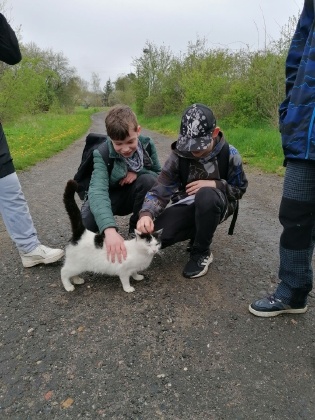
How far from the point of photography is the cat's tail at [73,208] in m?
2.37

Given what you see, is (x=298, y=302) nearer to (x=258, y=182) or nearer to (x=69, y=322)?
(x=69, y=322)

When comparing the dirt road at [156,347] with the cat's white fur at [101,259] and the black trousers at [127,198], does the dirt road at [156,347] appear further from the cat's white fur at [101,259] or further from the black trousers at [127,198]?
the black trousers at [127,198]

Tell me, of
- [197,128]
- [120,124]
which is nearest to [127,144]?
[120,124]

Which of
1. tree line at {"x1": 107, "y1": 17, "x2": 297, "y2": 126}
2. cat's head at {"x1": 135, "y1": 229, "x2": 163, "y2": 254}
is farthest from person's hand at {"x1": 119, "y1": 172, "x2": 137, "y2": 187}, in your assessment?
tree line at {"x1": 107, "y1": 17, "x2": 297, "y2": 126}

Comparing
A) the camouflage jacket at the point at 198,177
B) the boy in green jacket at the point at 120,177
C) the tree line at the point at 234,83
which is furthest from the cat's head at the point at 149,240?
the tree line at the point at 234,83

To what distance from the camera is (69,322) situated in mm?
2232

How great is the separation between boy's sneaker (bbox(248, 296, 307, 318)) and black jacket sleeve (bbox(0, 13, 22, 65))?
273cm

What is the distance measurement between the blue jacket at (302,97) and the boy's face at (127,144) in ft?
4.01

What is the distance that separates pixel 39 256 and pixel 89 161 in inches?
38.7

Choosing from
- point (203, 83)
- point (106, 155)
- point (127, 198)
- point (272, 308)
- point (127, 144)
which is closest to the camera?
point (272, 308)

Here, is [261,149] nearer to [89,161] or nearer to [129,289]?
[89,161]

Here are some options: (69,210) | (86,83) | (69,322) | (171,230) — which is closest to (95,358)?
(69,322)

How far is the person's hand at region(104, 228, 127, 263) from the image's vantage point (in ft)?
7.79

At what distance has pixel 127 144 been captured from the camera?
272cm
